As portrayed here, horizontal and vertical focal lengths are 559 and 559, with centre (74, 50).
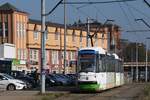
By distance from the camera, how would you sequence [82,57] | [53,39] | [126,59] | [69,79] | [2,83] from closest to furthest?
[82,57] < [2,83] < [69,79] < [53,39] < [126,59]

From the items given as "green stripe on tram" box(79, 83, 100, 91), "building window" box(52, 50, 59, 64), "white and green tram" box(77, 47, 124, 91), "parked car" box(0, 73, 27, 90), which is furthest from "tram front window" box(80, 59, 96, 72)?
"building window" box(52, 50, 59, 64)

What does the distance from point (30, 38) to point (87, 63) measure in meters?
72.0

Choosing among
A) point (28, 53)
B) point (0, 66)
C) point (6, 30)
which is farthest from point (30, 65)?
point (0, 66)

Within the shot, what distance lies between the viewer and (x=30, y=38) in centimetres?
11181

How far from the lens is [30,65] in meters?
111

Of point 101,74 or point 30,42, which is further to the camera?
point 30,42

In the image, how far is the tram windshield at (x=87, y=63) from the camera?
40.3 meters

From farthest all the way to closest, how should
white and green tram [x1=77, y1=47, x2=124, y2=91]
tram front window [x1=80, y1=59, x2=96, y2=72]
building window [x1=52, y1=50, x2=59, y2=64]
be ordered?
1. building window [x1=52, y1=50, x2=59, y2=64]
2. tram front window [x1=80, y1=59, x2=96, y2=72]
3. white and green tram [x1=77, y1=47, x2=124, y2=91]

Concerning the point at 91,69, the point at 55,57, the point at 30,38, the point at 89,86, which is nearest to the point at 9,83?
the point at 89,86

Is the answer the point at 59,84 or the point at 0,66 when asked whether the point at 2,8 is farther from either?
the point at 59,84

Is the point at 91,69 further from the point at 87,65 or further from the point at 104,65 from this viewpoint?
the point at 104,65

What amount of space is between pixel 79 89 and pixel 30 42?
7168cm

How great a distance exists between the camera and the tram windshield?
40.3 m

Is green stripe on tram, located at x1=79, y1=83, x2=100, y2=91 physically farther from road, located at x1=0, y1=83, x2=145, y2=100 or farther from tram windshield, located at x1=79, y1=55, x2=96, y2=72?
tram windshield, located at x1=79, y1=55, x2=96, y2=72
